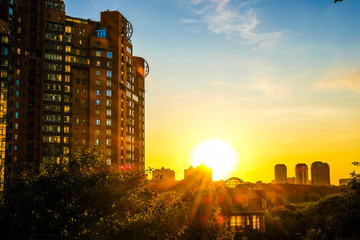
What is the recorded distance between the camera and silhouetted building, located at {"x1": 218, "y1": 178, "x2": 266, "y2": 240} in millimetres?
103688

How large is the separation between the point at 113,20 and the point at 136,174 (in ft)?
400

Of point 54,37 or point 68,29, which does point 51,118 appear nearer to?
point 54,37

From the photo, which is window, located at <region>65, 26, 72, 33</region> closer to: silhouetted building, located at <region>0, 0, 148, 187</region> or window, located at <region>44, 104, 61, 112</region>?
silhouetted building, located at <region>0, 0, 148, 187</region>

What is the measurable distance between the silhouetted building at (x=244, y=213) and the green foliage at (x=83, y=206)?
66.2 metres

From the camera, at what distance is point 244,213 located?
105 meters

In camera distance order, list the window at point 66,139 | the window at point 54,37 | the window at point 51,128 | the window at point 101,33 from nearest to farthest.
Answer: the window at point 51,128, the window at point 66,139, the window at point 54,37, the window at point 101,33

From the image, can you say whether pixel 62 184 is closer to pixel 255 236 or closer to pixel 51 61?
pixel 255 236

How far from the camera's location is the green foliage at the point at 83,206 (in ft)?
108

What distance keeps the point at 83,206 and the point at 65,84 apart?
4376 inches

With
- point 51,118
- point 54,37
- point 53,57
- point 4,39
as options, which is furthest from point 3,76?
point 54,37

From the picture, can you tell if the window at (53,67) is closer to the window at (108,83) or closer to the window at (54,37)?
the window at (54,37)

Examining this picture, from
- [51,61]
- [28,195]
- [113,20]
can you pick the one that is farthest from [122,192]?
[113,20]

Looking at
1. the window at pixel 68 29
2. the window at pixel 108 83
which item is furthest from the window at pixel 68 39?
the window at pixel 108 83

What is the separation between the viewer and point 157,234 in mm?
36656
